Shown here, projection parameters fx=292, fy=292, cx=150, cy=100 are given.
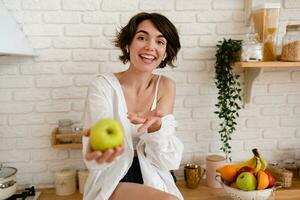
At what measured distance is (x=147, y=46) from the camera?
3.45 feet

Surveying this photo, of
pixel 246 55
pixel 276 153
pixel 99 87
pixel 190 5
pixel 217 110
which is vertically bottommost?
pixel 276 153

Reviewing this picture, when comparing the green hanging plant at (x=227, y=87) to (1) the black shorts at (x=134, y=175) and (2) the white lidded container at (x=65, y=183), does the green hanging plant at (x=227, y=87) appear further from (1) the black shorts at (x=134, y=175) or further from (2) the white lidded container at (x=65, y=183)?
(2) the white lidded container at (x=65, y=183)

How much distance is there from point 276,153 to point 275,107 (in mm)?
240

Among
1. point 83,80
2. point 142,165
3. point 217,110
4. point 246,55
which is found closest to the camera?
point 142,165

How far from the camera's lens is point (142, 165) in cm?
106

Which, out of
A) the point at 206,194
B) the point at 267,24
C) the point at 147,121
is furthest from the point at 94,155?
the point at 267,24

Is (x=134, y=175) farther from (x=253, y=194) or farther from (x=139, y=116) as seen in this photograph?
(x=253, y=194)

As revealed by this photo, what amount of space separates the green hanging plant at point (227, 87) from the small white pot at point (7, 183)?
0.91 m

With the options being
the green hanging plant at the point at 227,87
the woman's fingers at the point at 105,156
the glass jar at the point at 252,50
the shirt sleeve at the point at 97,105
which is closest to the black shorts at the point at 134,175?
the shirt sleeve at the point at 97,105

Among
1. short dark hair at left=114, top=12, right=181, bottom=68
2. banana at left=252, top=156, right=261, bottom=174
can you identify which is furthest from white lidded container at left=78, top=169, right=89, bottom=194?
banana at left=252, top=156, right=261, bottom=174

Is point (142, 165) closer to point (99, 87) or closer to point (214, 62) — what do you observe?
point (99, 87)

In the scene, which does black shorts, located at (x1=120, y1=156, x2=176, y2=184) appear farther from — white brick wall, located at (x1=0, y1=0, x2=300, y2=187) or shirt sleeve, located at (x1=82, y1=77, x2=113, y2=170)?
white brick wall, located at (x1=0, y1=0, x2=300, y2=187)

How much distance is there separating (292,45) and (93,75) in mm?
842

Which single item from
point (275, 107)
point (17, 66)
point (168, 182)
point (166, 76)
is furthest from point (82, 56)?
point (275, 107)
